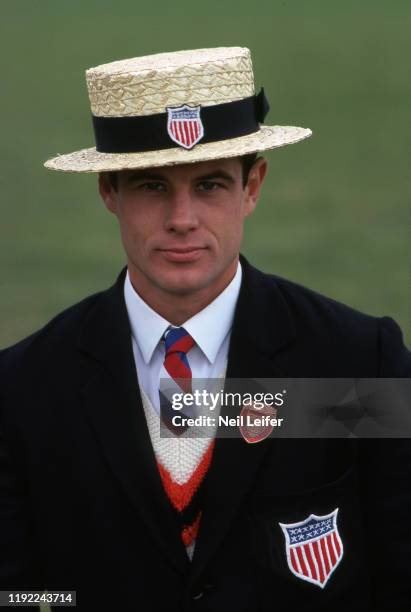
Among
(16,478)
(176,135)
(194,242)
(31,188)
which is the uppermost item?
(176,135)

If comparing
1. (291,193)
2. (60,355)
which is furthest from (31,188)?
(60,355)

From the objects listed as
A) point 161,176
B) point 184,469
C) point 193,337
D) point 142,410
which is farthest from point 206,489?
point 161,176

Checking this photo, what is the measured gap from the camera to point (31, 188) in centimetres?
1166

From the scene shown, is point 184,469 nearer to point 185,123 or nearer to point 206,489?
point 206,489

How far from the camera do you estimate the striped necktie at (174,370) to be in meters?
3.50

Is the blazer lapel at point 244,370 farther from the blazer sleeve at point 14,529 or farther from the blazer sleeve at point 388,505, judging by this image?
the blazer sleeve at point 14,529

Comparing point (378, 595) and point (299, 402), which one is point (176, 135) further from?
point (378, 595)

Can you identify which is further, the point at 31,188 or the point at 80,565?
the point at 31,188

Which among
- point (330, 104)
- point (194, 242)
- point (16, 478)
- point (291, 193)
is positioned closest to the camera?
point (194, 242)

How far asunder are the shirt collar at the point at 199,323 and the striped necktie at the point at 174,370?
20 mm

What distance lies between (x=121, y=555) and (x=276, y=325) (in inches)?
25.6

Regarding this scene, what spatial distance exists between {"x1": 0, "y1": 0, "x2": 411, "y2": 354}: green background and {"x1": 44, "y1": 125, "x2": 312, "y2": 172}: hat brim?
15.2ft

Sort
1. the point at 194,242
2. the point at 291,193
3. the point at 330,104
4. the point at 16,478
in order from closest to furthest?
the point at 194,242, the point at 16,478, the point at 291,193, the point at 330,104

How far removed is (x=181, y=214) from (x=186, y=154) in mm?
137
